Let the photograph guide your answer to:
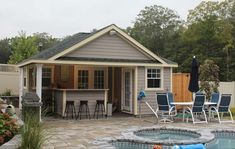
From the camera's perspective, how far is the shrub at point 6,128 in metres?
7.41

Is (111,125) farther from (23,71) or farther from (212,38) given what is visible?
(212,38)

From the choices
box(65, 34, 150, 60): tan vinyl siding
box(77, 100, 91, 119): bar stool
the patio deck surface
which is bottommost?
the patio deck surface

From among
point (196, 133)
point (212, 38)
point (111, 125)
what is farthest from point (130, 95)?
point (212, 38)

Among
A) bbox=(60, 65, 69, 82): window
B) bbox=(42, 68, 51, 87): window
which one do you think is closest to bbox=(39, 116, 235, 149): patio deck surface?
bbox=(42, 68, 51, 87): window

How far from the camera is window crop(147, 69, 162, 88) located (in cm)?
1630

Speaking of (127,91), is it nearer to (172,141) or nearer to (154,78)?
(154,78)

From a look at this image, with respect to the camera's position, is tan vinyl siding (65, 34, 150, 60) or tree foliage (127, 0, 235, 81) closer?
tan vinyl siding (65, 34, 150, 60)

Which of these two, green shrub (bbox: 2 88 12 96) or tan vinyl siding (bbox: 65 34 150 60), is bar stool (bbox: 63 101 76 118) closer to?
tan vinyl siding (bbox: 65 34 150 60)

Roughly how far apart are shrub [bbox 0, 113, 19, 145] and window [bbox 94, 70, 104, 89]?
386 inches

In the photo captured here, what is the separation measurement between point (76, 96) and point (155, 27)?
4031 cm

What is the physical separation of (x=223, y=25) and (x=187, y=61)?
5.76 m

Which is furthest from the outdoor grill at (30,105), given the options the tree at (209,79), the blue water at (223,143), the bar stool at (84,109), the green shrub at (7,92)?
the green shrub at (7,92)

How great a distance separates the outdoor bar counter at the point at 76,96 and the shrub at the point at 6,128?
6.78m

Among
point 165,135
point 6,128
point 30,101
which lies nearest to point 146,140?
point 165,135
